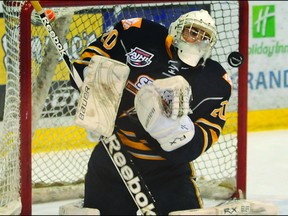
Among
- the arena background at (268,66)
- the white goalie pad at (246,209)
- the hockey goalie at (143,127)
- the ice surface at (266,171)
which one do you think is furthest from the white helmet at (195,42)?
the arena background at (268,66)

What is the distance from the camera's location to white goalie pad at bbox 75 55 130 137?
2.71 metres

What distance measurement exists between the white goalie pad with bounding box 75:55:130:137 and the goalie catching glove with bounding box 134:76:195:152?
0.09 meters

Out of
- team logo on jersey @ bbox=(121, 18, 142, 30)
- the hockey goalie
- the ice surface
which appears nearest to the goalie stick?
the hockey goalie

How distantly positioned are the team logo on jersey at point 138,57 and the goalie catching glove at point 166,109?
313 mm

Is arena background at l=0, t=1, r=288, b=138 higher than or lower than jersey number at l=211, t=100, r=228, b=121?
higher

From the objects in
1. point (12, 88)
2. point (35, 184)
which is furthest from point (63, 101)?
point (12, 88)

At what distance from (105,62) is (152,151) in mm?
373

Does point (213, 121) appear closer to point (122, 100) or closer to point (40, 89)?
point (122, 100)

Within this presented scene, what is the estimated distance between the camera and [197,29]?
293 cm

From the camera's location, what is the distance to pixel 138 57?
2.97 meters

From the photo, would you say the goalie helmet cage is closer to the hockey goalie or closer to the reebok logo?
the hockey goalie

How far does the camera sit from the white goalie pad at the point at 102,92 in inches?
107

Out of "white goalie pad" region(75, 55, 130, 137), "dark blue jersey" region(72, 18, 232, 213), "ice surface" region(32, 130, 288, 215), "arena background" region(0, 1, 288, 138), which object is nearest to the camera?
"white goalie pad" region(75, 55, 130, 137)

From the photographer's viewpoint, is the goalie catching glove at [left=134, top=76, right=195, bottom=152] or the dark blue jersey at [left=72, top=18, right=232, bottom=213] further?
the dark blue jersey at [left=72, top=18, right=232, bottom=213]
